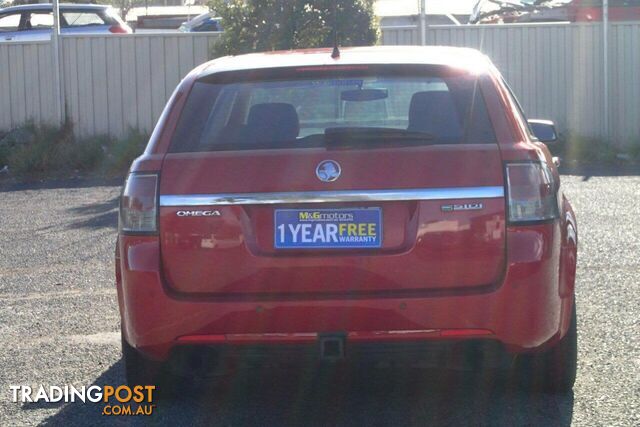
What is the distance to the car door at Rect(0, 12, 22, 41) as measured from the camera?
21969 mm

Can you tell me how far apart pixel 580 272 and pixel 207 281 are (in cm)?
421

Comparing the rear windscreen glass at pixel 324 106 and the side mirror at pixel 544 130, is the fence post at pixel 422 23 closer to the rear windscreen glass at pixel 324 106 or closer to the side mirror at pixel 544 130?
the side mirror at pixel 544 130

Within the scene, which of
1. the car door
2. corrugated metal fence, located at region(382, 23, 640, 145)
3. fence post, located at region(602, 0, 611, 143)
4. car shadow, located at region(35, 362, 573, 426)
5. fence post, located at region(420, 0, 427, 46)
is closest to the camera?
car shadow, located at region(35, 362, 573, 426)

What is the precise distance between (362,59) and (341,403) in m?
1.53

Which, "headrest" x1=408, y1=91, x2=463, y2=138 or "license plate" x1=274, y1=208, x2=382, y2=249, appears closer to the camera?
"license plate" x1=274, y1=208, x2=382, y2=249

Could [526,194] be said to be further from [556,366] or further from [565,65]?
[565,65]

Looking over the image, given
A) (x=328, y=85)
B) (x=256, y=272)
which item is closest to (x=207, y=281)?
(x=256, y=272)

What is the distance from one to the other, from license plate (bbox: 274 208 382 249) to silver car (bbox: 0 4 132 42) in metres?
17.3

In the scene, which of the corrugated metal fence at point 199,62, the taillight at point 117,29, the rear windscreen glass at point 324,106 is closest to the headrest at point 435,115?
the rear windscreen glass at point 324,106

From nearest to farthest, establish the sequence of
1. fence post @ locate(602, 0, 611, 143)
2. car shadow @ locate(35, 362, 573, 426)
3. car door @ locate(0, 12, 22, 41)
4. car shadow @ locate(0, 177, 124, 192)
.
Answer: car shadow @ locate(35, 362, 573, 426) → car shadow @ locate(0, 177, 124, 192) → fence post @ locate(602, 0, 611, 143) → car door @ locate(0, 12, 22, 41)

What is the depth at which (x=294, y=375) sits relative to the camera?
5.50 m

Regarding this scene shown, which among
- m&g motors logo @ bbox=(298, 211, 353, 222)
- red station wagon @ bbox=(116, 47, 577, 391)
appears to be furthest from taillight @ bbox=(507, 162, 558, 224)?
m&g motors logo @ bbox=(298, 211, 353, 222)

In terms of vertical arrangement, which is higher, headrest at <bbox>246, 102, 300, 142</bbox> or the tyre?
headrest at <bbox>246, 102, 300, 142</bbox>

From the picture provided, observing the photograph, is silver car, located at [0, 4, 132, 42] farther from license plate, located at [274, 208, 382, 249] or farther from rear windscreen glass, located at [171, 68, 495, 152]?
license plate, located at [274, 208, 382, 249]
